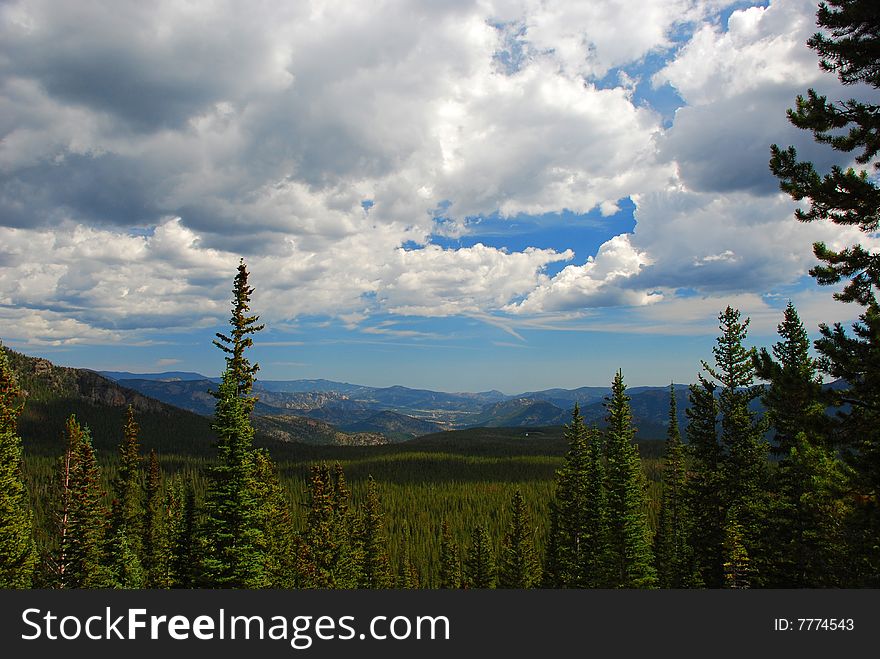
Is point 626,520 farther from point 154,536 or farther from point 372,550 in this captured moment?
point 154,536

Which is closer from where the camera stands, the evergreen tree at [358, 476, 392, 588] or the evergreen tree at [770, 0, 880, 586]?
the evergreen tree at [770, 0, 880, 586]

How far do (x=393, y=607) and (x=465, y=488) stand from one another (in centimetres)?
17422

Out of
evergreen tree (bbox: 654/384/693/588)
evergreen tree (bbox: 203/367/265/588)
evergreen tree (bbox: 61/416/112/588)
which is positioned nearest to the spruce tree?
evergreen tree (bbox: 61/416/112/588)

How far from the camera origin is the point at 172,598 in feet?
33.4

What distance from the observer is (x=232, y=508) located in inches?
985

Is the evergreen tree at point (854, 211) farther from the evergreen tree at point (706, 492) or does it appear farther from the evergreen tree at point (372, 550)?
the evergreen tree at point (372, 550)

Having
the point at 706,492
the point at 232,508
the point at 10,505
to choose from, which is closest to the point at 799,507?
the point at 706,492

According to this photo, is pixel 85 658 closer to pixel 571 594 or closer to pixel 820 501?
pixel 571 594

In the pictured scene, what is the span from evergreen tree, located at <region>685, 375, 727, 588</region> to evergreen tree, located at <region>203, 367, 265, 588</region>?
84.8 ft

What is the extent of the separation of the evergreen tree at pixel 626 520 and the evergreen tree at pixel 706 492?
3.02 meters

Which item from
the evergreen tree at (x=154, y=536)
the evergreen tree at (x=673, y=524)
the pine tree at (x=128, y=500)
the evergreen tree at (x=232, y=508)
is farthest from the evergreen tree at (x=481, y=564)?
the evergreen tree at (x=232, y=508)

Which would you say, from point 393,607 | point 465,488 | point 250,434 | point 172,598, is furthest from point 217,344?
point 465,488

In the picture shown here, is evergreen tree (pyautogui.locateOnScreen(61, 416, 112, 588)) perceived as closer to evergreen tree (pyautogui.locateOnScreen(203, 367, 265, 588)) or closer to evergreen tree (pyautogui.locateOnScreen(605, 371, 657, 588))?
evergreen tree (pyautogui.locateOnScreen(203, 367, 265, 588))

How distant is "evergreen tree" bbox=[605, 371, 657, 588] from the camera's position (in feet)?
104
